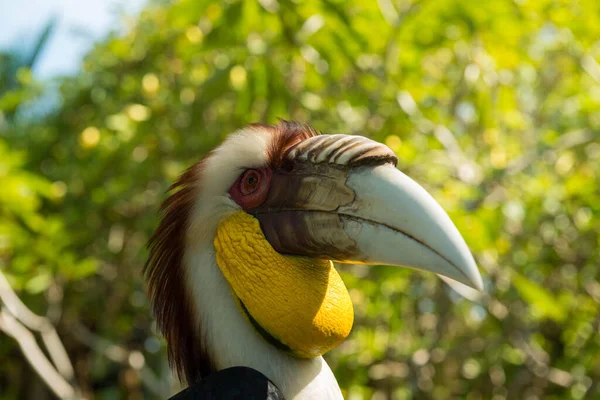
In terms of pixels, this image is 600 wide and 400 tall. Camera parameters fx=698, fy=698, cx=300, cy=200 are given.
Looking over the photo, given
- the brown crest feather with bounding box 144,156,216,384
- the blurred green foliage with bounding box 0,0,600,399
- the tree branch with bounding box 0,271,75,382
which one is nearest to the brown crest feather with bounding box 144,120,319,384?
the brown crest feather with bounding box 144,156,216,384

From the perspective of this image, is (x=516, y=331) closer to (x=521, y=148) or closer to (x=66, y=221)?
(x=521, y=148)

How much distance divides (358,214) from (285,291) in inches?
12.2

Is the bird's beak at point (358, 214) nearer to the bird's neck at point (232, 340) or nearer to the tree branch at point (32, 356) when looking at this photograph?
the bird's neck at point (232, 340)

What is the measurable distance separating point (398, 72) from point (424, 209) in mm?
2078

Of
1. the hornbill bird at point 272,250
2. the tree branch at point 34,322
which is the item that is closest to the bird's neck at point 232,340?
the hornbill bird at point 272,250

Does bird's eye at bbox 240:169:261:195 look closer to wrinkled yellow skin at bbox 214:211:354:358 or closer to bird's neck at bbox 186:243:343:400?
wrinkled yellow skin at bbox 214:211:354:358

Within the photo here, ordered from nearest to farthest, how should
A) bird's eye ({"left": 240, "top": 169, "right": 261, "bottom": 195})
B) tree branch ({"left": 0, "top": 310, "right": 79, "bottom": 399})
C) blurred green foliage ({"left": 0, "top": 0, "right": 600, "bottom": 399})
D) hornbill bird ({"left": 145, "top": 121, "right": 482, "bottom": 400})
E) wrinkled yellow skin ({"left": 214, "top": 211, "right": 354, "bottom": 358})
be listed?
hornbill bird ({"left": 145, "top": 121, "right": 482, "bottom": 400}) → wrinkled yellow skin ({"left": 214, "top": 211, "right": 354, "bottom": 358}) → bird's eye ({"left": 240, "top": 169, "right": 261, "bottom": 195}) → blurred green foliage ({"left": 0, "top": 0, "right": 600, "bottom": 399}) → tree branch ({"left": 0, "top": 310, "right": 79, "bottom": 399})

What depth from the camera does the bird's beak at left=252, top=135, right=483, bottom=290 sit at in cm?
152

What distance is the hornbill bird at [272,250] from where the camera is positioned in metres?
1.65

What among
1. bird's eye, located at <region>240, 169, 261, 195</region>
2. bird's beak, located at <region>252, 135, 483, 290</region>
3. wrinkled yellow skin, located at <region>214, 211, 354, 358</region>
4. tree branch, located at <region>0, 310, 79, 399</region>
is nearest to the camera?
bird's beak, located at <region>252, 135, 483, 290</region>

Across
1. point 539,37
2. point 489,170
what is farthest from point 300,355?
point 539,37

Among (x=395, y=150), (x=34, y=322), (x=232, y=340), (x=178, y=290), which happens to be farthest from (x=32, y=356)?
(x=232, y=340)

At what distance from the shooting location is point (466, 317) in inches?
194

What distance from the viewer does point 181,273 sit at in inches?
75.2
